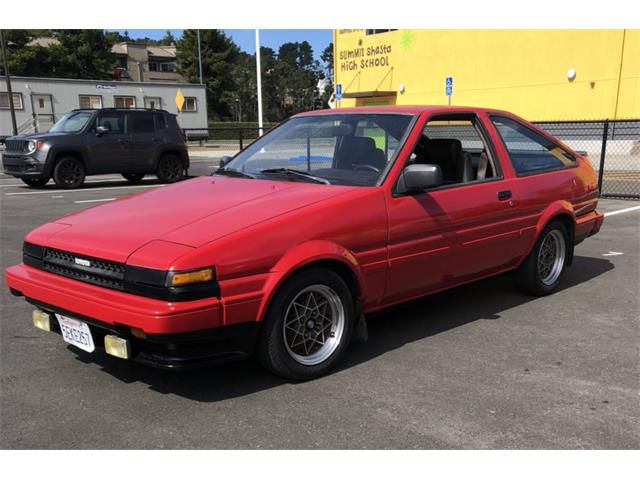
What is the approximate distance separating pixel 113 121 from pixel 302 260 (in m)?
12.4

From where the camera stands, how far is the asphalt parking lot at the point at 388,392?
2916mm

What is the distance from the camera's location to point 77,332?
3361 mm

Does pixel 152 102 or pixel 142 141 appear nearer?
pixel 142 141

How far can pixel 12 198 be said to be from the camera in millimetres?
11828

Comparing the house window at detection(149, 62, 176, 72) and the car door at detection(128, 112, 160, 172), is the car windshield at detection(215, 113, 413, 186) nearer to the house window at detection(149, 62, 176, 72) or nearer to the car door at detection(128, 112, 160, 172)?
the car door at detection(128, 112, 160, 172)

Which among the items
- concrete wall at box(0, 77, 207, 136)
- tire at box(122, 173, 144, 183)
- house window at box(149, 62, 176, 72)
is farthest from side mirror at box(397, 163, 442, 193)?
house window at box(149, 62, 176, 72)

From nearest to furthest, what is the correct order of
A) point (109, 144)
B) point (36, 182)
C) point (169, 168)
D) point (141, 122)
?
point (109, 144)
point (36, 182)
point (141, 122)
point (169, 168)

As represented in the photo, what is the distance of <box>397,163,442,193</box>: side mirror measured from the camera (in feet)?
12.7

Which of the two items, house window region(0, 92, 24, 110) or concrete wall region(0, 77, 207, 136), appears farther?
concrete wall region(0, 77, 207, 136)

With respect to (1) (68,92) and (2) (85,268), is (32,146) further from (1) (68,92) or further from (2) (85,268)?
(1) (68,92)

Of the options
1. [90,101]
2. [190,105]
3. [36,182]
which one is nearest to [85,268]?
[36,182]

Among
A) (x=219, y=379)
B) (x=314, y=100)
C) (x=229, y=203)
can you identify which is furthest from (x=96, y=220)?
(x=314, y=100)

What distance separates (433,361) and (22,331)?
117 inches

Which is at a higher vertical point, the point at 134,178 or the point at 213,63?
the point at 213,63
